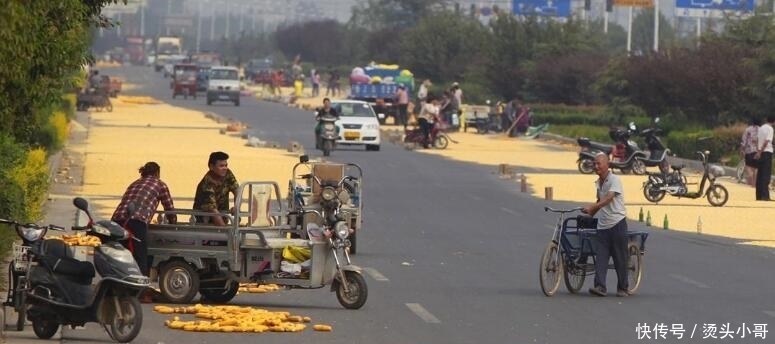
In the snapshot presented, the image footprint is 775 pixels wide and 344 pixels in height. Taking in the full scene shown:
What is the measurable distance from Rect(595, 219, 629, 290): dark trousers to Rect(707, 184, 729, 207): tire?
15871 mm

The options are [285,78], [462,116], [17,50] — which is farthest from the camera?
[285,78]

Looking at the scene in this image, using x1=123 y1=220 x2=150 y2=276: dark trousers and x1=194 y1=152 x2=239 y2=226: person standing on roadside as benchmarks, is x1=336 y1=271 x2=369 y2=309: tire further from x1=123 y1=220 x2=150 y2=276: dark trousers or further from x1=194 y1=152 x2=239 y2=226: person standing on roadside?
x1=123 y1=220 x2=150 y2=276: dark trousers

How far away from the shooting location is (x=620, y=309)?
687 inches

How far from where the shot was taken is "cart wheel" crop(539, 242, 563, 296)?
59.9 ft

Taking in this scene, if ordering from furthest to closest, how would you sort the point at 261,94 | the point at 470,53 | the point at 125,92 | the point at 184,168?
the point at 261,94, the point at 125,92, the point at 470,53, the point at 184,168

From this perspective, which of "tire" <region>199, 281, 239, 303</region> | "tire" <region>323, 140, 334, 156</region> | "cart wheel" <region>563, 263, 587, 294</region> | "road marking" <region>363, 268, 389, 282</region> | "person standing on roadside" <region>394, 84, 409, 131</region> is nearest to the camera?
"tire" <region>199, 281, 239, 303</region>

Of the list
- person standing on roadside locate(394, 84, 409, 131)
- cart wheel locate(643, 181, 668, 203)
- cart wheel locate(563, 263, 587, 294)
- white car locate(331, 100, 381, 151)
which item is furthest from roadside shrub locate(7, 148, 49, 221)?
person standing on roadside locate(394, 84, 409, 131)

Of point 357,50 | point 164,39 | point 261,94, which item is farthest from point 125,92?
point 164,39

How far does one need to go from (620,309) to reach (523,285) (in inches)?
86.5

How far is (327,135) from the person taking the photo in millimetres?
47812

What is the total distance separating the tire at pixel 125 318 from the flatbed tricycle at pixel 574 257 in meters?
5.37

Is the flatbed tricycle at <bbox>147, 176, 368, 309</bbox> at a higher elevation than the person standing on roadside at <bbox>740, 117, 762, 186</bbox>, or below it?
below

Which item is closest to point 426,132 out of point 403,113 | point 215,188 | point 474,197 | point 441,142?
point 441,142

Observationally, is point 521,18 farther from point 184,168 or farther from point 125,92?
point 184,168
